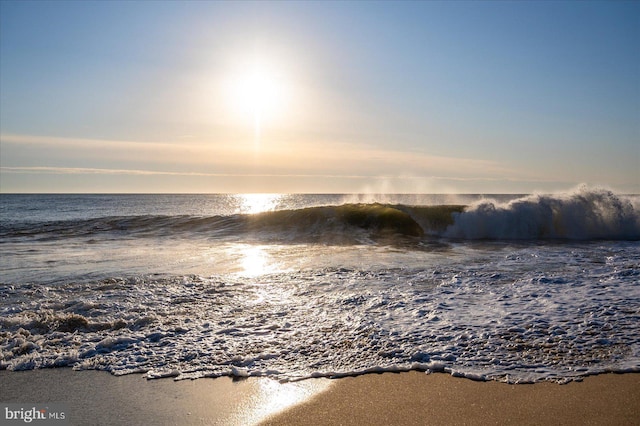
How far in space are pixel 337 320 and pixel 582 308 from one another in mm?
3427

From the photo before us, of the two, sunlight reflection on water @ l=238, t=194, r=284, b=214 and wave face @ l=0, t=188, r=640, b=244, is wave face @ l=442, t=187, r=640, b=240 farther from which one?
sunlight reflection on water @ l=238, t=194, r=284, b=214

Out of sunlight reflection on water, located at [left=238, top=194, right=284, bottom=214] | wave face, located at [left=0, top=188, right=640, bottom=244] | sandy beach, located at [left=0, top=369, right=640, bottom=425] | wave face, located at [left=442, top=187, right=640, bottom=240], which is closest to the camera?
sandy beach, located at [left=0, top=369, right=640, bottom=425]

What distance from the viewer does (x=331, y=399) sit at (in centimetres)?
367

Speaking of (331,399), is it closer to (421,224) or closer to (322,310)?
(322,310)

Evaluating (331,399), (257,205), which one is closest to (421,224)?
(331,399)

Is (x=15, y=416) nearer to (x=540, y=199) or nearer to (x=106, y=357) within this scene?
(x=106, y=357)

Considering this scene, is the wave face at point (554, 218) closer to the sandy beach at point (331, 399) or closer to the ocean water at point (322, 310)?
the ocean water at point (322, 310)

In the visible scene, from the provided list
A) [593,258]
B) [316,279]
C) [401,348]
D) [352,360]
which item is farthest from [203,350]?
[593,258]

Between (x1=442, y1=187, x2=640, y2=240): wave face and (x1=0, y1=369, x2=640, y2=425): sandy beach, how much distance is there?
14.9 metres

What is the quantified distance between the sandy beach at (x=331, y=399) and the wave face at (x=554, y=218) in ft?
49.0

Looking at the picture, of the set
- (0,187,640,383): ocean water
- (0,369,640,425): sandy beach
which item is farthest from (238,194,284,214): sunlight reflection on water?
(0,369,640,425): sandy beach

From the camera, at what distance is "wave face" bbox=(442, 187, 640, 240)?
59.8ft

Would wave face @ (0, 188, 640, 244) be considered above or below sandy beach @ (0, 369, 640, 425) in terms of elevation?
above

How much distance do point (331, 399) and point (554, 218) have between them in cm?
→ 1858
